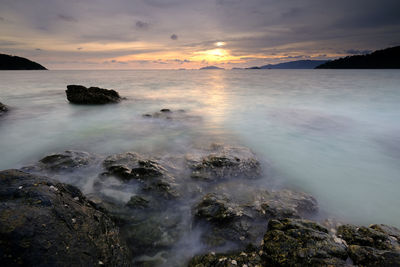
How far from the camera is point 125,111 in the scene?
1438 centimetres

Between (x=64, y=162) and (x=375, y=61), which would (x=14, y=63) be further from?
(x=375, y=61)

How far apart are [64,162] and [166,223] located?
3.78 meters

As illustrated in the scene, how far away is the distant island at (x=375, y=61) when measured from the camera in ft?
429

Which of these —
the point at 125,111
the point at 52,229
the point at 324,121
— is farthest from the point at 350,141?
the point at 125,111

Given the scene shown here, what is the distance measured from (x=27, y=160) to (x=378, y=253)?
28.8 ft

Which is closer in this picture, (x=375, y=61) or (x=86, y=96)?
(x=86, y=96)

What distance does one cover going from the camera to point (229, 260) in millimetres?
2967

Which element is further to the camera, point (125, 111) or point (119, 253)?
point (125, 111)

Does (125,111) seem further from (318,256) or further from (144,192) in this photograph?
(318,256)

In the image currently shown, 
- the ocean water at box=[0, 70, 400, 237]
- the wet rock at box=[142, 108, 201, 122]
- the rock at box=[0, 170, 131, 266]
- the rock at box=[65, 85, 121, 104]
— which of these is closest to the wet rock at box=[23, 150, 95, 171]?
the ocean water at box=[0, 70, 400, 237]

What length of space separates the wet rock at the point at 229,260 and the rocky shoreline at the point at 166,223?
0.02m

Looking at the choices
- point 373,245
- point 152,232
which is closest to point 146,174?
point 152,232

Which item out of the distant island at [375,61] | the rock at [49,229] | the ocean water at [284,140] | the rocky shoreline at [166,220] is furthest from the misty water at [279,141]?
the distant island at [375,61]

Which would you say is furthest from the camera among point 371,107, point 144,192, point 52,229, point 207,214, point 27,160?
point 371,107
